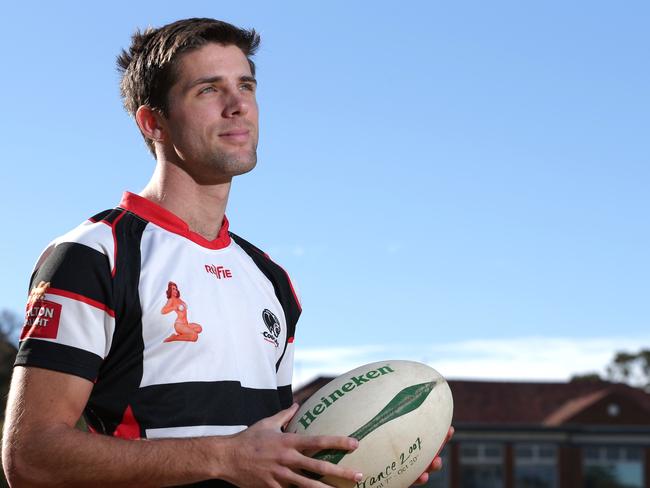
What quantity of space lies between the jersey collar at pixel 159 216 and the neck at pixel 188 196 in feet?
0.13

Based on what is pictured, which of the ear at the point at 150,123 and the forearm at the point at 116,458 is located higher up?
the ear at the point at 150,123

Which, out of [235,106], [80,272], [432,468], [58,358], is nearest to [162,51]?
[235,106]

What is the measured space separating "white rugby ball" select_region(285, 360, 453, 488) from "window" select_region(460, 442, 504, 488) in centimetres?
4748

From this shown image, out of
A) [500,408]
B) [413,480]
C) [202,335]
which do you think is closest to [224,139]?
[202,335]

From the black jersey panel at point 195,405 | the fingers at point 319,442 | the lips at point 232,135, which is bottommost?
the fingers at point 319,442

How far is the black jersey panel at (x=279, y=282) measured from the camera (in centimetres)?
492

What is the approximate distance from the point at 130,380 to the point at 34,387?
0.41m

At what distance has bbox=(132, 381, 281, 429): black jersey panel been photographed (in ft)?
13.1

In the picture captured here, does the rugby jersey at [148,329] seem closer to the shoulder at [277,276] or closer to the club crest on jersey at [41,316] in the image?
the club crest on jersey at [41,316]

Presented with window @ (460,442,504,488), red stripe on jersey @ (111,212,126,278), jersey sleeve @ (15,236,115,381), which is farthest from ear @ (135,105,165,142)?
window @ (460,442,504,488)

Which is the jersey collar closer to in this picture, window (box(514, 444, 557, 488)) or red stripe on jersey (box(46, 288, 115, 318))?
red stripe on jersey (box(46, 288, 115, 318))

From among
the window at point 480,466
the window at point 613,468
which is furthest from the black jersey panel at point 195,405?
the window at point 613,468

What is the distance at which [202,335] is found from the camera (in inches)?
163

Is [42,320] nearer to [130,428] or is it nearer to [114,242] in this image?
[114,242]
